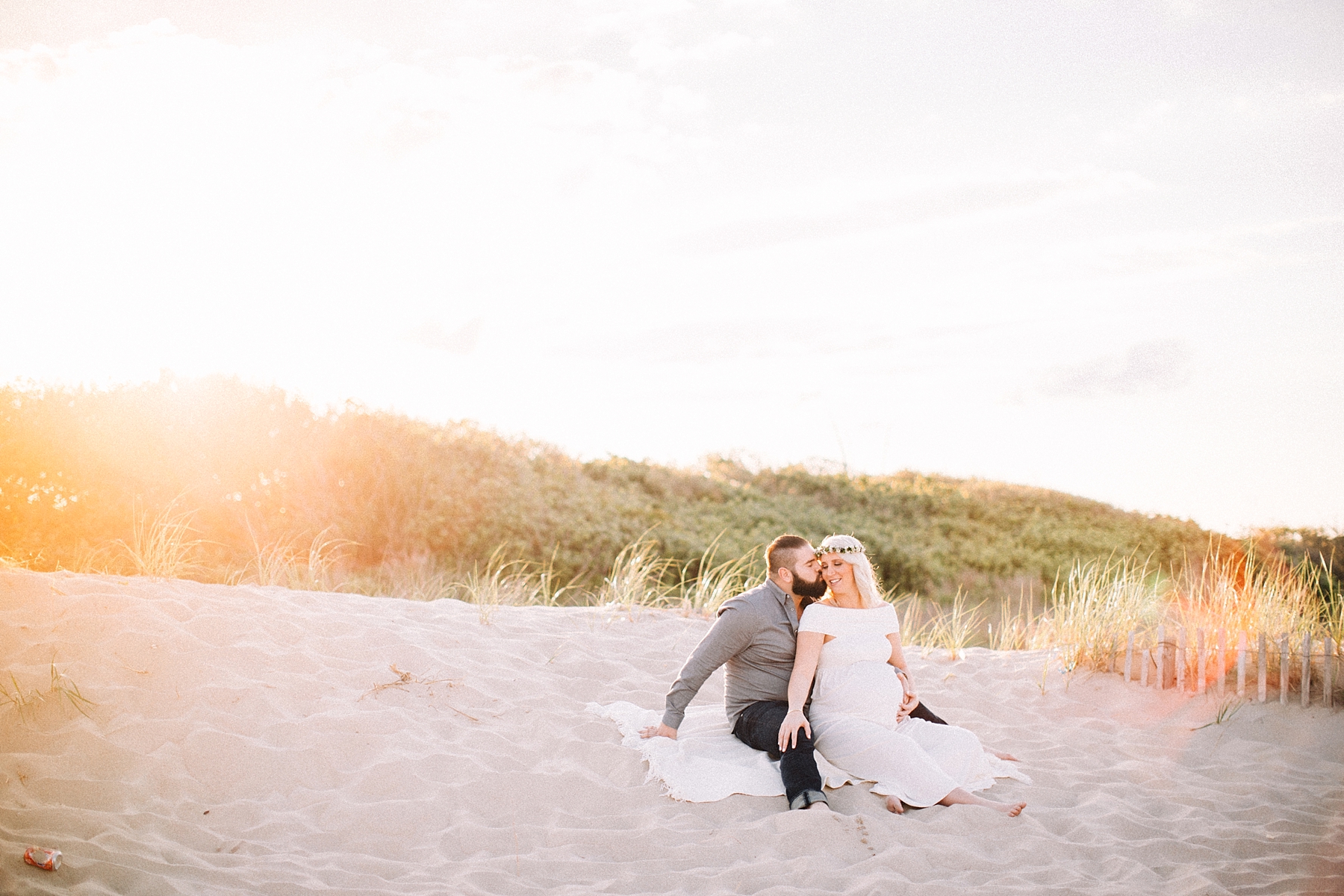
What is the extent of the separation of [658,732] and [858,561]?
4.89 feet

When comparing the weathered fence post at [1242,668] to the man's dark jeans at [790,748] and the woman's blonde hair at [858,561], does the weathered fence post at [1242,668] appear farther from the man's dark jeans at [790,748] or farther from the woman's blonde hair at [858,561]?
the woman's blonde hair at [858,561]

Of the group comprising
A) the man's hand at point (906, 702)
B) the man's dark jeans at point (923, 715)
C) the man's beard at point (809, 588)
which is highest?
the man's beard at point (809, 588)

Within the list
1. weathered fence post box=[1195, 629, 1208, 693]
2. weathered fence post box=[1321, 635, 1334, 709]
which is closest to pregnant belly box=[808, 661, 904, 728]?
weathered fence post box=[1195, 629, 1208, 693]

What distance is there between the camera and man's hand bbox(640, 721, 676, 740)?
512cm

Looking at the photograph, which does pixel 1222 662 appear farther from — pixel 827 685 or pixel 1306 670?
pixel 827 685

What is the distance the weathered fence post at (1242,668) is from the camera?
706 cm

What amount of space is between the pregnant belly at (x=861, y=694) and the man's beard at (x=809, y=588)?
414mm

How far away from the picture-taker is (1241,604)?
25.8 ft

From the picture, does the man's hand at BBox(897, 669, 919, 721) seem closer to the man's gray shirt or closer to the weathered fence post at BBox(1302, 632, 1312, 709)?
the man's gray shirt

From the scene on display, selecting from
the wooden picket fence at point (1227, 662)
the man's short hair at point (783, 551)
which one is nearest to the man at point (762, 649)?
the man's short hair at point (783, 551)

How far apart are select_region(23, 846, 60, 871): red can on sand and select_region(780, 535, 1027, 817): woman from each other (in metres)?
3.25

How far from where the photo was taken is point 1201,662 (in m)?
7.23

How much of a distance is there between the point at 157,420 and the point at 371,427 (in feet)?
7.90

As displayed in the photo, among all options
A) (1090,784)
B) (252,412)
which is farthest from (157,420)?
(1090,784)
